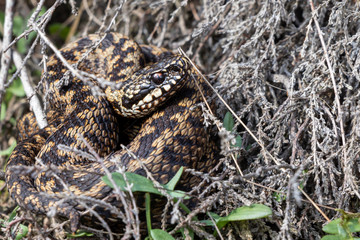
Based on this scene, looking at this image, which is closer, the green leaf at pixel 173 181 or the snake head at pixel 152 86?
the green leaf at pixel 173 181

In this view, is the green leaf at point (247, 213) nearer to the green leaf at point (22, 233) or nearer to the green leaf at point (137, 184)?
the green leaf at point (137, 184)

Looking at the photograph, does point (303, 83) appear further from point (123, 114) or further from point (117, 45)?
point (117, 45)

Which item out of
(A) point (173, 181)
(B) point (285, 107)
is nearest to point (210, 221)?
(A) point (173, 181)

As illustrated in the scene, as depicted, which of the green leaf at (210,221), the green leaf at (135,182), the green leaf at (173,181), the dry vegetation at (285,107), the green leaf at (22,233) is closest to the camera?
the green leaf at (135,182)

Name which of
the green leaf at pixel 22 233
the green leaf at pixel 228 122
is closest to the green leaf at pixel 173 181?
the green leaf at pixel 228 122

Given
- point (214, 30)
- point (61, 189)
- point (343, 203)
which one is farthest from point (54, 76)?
point (343, 203)

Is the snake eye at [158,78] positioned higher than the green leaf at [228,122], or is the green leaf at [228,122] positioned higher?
the snake eye at [158,78]

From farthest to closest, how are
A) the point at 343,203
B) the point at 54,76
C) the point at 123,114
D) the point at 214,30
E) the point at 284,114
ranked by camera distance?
the point at 214,30, the point at 54,76, the point at 123,114, the point at 284,114, the point at 343,203

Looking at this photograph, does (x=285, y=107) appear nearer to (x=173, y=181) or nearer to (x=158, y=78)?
(x=158, y=78)
